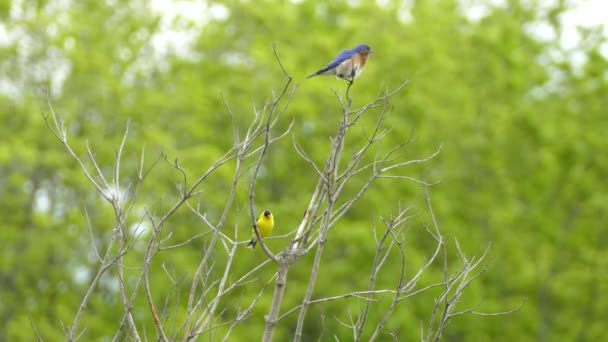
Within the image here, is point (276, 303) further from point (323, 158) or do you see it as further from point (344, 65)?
point (323, 158)

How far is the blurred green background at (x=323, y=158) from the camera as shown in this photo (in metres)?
17.1

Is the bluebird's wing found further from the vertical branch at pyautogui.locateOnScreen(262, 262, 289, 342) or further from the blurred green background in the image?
the blurred green background

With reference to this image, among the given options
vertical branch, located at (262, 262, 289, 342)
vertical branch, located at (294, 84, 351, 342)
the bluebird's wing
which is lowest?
vertical branch, located at (262, 262, 289, 342)

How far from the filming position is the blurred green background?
17.1m

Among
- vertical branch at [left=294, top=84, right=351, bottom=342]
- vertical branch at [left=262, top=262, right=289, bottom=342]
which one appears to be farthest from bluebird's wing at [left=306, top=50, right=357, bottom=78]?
vertical branch at [left=262, top=262, right=289, bottom=342]

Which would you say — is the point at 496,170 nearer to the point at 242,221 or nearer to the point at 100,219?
the point at 242,221

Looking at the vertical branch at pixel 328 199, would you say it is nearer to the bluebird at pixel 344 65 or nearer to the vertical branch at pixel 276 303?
the vertical branch at pixel 276 303

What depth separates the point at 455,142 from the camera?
1894 cm

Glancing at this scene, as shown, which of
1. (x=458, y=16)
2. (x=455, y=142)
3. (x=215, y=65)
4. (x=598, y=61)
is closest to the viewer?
(x=598, y=61)

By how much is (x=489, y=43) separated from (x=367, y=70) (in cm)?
246

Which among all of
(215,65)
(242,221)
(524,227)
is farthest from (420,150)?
(215,65)

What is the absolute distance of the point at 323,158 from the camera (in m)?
17.2

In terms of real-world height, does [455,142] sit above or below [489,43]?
below

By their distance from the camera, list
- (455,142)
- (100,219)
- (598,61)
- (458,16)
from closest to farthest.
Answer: (100,219)
(598,61)
(455,142)
(458,16)
